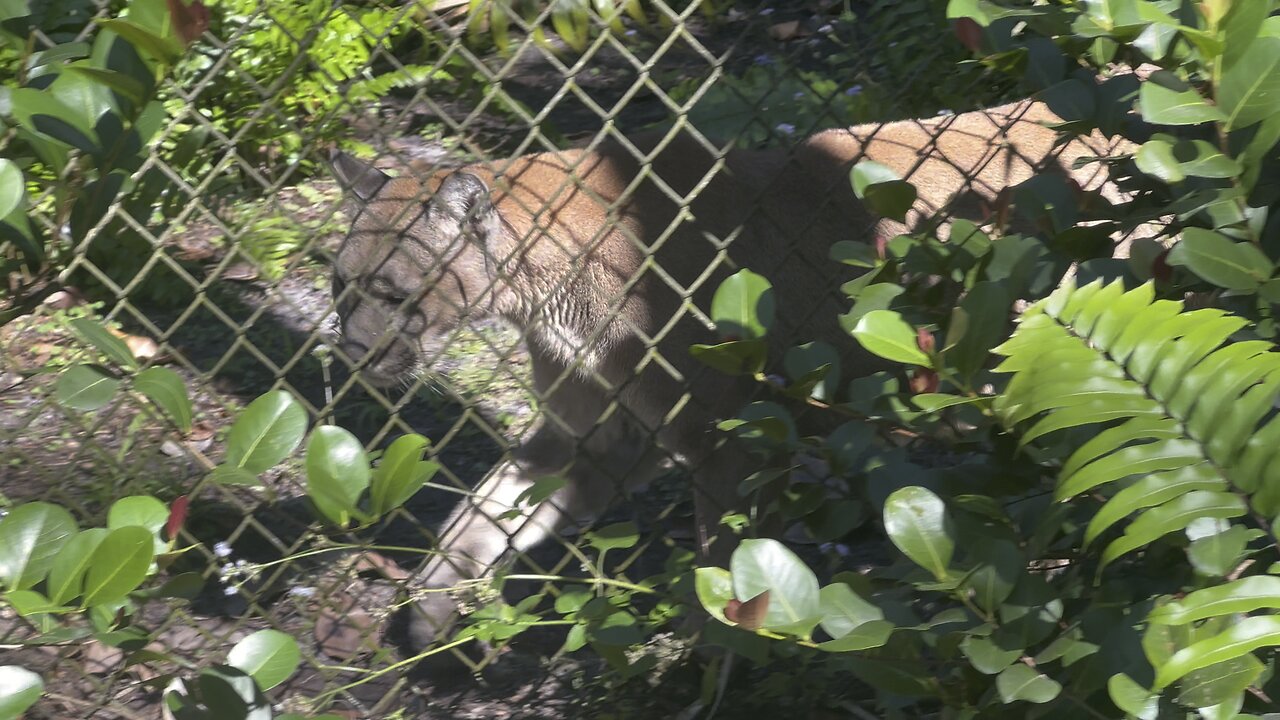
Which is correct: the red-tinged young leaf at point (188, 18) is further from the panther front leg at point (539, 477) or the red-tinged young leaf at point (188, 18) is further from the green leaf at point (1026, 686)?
the panther front leg at point (539, 477)

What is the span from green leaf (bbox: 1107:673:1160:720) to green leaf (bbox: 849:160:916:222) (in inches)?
34.2

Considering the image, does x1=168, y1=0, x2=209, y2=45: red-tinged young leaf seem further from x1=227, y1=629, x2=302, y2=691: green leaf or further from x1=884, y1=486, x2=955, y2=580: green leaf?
x1=884, y1=486, x2=955, y2=580: green leaf

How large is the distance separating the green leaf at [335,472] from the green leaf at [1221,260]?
1.25 meters

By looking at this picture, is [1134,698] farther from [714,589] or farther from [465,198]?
[465,198]

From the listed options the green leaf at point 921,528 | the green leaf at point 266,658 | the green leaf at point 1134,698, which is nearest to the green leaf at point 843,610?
the green leaf at point 921,528

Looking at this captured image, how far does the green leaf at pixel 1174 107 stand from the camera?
5.59ft

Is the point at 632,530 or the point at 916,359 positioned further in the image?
the point at 632,530

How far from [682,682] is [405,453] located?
144 centimetres

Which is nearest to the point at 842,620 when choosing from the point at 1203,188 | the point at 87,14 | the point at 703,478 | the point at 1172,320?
the point at 1172,320

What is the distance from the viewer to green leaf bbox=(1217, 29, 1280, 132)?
1687mm

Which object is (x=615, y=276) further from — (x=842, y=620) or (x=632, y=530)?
(x=842, y=620)

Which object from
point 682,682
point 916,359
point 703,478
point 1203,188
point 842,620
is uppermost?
point 1203,188

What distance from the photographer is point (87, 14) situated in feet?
16.3

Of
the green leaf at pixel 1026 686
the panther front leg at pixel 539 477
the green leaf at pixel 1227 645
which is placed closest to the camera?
the green leaf at pixel 1227 645
